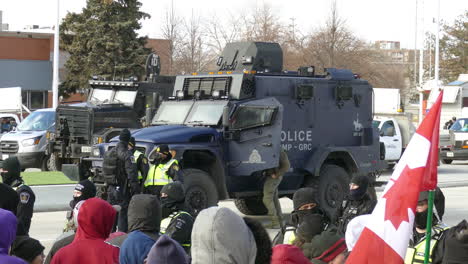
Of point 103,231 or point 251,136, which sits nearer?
point 103,231

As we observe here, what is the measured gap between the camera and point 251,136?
14.3 meters

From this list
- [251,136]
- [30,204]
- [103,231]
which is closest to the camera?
[103,231]

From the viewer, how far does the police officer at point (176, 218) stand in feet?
21.9

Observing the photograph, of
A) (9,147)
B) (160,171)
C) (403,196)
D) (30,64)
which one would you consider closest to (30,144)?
(9,147)

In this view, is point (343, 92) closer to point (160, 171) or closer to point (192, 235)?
point (160, 171)

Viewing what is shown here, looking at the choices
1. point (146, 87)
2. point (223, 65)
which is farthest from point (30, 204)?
point (146, 87)

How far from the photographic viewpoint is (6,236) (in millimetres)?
4637

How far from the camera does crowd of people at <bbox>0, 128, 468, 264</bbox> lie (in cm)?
378

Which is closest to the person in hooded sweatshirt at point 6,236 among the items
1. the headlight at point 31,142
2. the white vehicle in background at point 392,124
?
the white vehicle in background at point 392,124

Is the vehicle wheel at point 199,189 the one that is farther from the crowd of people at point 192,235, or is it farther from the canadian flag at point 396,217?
the canadian flag at point 396,217

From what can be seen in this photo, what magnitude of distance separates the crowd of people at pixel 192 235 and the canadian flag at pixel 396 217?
1.17 ft

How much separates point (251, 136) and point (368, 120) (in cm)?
340

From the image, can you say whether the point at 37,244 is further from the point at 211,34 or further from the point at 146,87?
the point at 211,34

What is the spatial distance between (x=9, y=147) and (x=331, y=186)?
12291 millimetres
